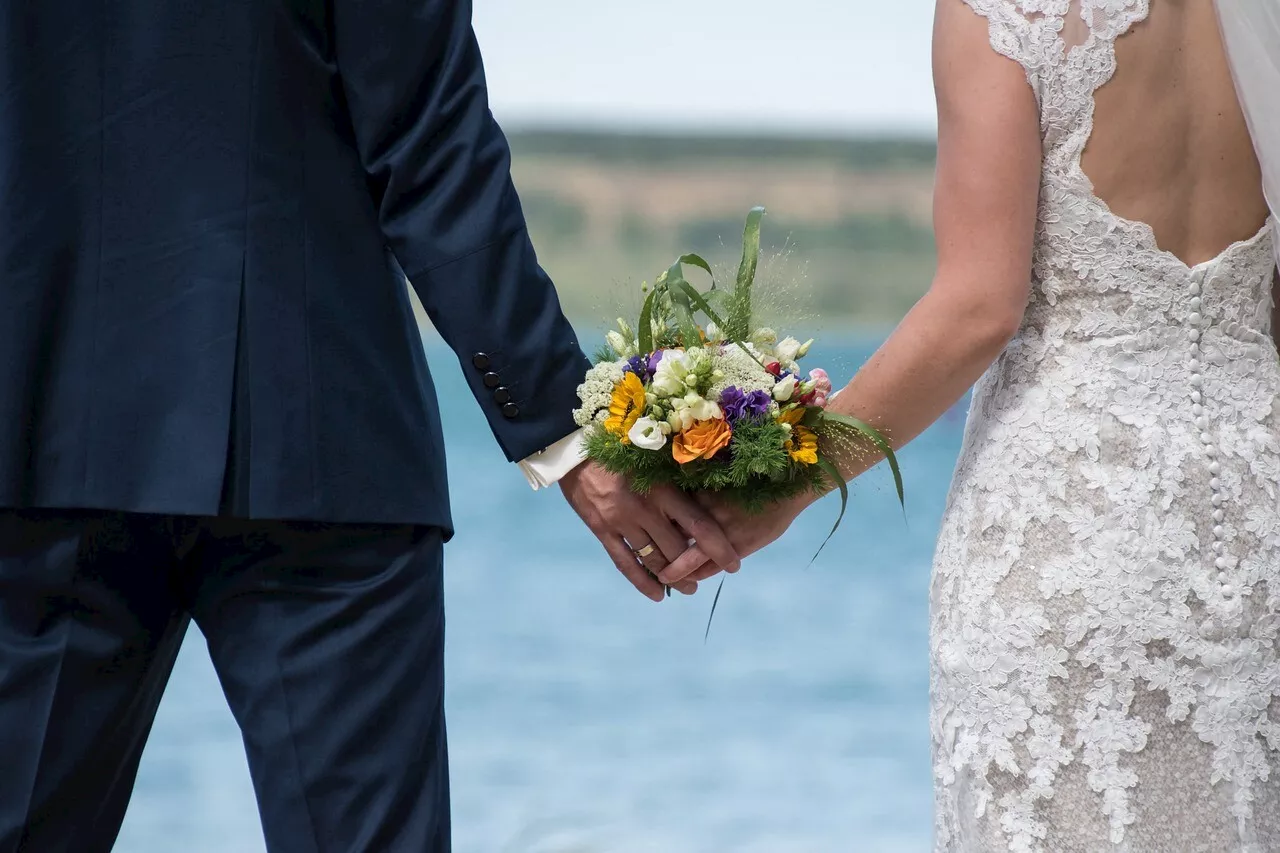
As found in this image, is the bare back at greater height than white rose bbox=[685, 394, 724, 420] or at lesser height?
greater

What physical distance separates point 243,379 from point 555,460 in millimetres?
409

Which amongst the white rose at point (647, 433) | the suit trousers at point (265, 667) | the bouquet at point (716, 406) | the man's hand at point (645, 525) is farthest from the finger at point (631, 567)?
the suit trousers at point (265, 667)

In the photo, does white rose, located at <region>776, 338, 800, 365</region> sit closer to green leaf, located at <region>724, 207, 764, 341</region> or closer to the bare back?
green leaf, located at <region>724, 207, 764, 341</region>

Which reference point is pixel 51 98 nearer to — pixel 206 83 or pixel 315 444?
pixel 206 83

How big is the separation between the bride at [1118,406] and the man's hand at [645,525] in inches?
16.1

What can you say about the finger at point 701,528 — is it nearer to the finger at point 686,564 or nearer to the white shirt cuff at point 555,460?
the finger at point 686,564

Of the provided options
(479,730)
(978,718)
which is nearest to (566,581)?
(479,730)

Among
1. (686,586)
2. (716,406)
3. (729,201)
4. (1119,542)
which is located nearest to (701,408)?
(716,406)

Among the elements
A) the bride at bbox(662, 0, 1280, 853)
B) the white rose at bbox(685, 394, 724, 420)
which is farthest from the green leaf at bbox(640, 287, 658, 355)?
the bride at bbox(662, 0, 1280, 853)

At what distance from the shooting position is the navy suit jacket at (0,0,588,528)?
1521mm

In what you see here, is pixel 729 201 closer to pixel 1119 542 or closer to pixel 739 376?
pixel 739 376

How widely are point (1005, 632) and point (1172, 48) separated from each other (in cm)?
63

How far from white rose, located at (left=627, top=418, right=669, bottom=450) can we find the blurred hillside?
1714 centimetres

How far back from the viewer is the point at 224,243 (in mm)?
1559
